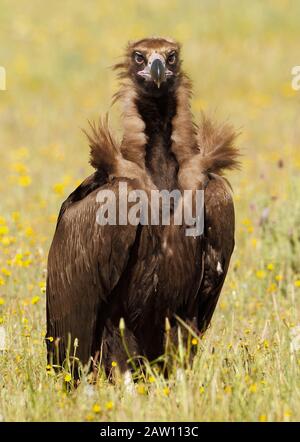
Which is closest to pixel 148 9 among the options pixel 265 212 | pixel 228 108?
pixel 228 108

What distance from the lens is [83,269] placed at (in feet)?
14.9

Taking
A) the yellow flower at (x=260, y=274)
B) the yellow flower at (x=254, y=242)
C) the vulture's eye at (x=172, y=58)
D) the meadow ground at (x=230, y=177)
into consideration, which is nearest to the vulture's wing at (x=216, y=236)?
the meadow ground at (x=230, y=177)

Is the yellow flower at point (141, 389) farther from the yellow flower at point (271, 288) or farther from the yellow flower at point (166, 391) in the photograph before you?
the yellow flower at point (271, 288)

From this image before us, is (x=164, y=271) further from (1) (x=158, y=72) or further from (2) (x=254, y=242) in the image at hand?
(2) (x=254, y=242)

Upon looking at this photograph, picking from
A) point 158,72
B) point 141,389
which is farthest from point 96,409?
point 158,72

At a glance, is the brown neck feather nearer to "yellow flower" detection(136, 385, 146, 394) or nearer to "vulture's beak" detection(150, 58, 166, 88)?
"vulture's beak" detection(150, 58, 166, 88)

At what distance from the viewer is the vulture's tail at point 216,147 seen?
4.66 metres

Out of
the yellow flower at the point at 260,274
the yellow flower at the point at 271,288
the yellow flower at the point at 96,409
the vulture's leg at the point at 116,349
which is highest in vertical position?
the yellow flower at the point at 260,274

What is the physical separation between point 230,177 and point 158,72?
16.1 ft

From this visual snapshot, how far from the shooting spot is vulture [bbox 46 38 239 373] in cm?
444

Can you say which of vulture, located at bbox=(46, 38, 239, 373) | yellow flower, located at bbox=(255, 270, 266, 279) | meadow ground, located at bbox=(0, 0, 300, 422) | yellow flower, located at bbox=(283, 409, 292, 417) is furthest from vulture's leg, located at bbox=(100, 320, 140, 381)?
yellow flower, located at bbox=(255, 270, 266, 279)

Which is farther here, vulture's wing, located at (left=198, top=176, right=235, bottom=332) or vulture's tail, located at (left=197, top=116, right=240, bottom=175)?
vulture's tail, located at (left=197, top=116, right=240, bottom=175)
